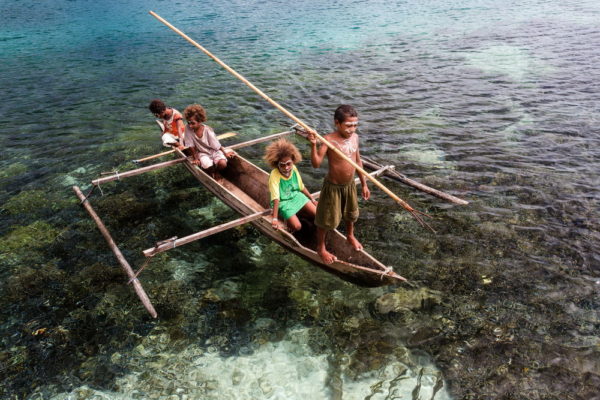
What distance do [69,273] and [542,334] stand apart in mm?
7691

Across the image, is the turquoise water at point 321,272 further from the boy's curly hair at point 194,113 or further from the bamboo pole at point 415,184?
the boy's curly hair at point 194,113

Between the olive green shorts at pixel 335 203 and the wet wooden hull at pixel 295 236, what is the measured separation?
56 cm

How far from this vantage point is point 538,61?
655 inches

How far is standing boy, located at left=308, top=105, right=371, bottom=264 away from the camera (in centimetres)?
505

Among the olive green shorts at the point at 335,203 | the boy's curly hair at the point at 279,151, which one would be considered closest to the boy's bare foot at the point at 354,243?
the olive green shorts at the point at 335,203

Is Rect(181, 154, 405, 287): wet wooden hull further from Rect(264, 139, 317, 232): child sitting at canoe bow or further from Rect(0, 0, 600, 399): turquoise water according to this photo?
Rect(0, 0, 600, 399): turquoise water

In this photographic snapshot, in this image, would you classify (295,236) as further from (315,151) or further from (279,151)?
(315,151)

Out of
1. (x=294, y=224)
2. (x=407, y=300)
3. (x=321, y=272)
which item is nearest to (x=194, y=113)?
(x=294, y=224)

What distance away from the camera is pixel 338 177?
5367 millimetres

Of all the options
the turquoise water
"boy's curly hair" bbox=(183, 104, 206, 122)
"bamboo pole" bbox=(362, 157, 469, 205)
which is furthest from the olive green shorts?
"boy's curly hair" bbox=(183, 104, 206, 122)

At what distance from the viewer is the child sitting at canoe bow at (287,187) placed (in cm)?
614

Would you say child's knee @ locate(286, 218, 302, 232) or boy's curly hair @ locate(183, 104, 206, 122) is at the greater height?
boy's curly hair @ locate(183, 104, 206, 122)

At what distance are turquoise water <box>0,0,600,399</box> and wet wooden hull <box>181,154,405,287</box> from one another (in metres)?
0.61

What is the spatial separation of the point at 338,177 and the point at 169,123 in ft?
20.8
